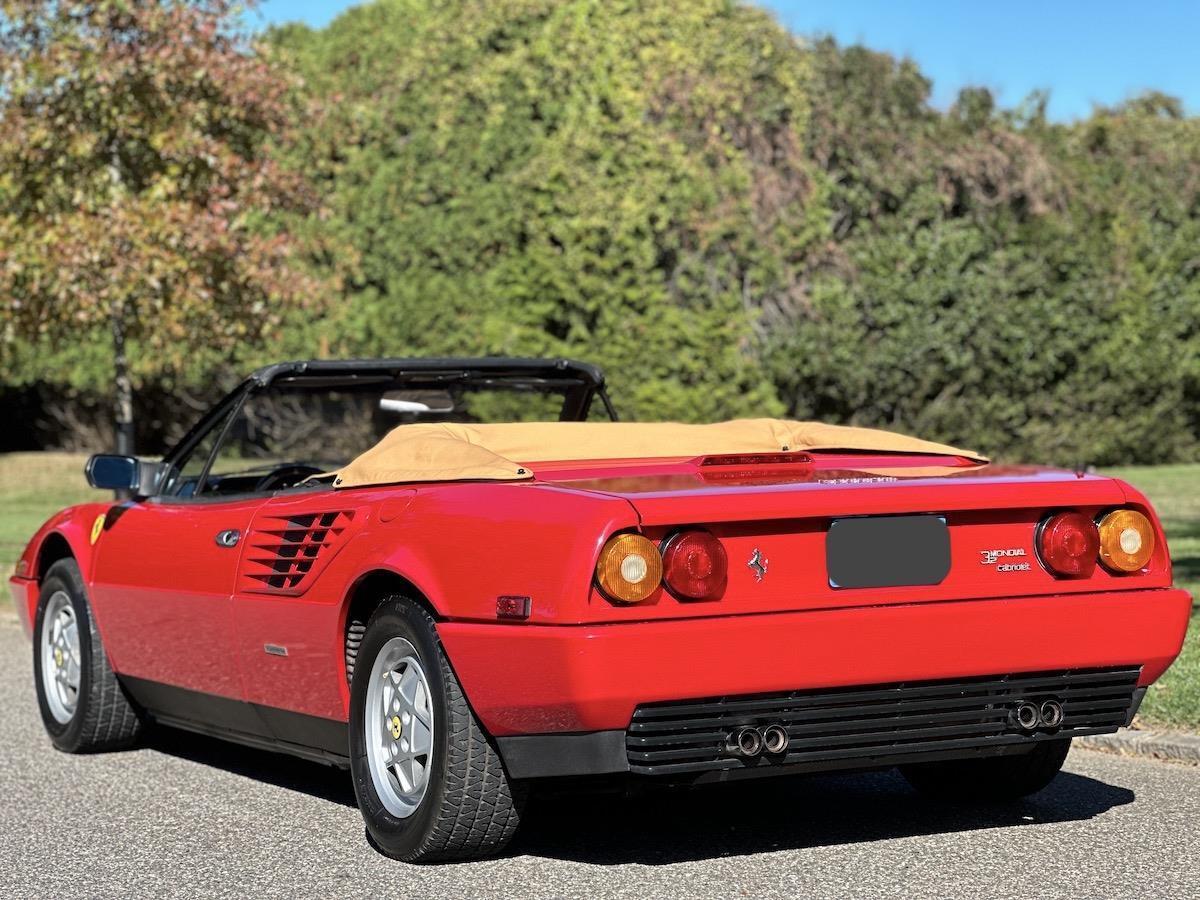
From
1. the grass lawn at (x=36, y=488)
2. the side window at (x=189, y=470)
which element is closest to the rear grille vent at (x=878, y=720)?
the side window at (x=189, y=470)

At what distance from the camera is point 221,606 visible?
6.11 metres

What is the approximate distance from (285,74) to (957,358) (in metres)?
10.4

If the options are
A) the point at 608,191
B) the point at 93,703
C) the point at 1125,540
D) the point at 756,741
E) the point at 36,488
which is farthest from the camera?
the point at 36,488

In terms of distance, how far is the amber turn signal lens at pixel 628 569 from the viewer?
4.61m

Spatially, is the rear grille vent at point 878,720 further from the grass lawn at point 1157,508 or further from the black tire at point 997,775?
the grass lawn at point 1157,508

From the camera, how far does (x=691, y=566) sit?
4.66 m

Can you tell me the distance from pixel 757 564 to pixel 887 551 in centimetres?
37

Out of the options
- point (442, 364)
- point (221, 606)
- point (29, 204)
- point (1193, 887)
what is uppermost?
point (29, 204)

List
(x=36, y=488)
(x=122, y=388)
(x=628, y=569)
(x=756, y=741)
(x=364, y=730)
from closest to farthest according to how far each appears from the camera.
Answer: (x=628, y=569), (x=756, y=741), (x=364, y=730), (x=122, y=388), (x=36, y=488)

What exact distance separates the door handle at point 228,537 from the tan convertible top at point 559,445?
0.50 m

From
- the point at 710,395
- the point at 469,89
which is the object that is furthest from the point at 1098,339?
the point at 469,89

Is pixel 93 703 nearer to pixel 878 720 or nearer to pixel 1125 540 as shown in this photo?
pixel 878 720

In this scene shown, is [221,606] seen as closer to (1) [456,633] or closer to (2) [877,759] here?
(1) [456,633]

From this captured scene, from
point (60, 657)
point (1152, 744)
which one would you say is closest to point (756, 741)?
point (1152, 744)
